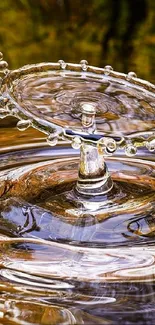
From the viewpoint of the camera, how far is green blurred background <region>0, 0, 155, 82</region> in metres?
1.47

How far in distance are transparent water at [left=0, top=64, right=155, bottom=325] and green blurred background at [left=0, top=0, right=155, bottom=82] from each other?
1.78ft

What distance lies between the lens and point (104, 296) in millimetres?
572

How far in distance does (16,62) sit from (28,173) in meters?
0.62

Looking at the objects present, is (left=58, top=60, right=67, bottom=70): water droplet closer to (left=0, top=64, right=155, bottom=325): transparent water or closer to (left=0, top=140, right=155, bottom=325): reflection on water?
(left=0, top=64, right=155, bottom=325): transparent water

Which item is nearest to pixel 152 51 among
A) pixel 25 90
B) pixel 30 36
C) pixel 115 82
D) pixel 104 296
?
pixel 30 36

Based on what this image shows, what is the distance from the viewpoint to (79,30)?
59.8 inches

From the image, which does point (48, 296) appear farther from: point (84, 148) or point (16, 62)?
point (16, 62)

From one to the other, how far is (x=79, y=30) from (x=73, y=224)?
2.90 feet

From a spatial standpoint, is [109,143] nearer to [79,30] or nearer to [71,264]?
[71,264]

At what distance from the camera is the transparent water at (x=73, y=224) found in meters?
0.56

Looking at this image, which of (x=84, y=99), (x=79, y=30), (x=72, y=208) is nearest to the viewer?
(x=72, y=208)

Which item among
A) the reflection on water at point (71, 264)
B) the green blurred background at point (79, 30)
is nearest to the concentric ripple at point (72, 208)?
the reflection on water at point (71, 264)

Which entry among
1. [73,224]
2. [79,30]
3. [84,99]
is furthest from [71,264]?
[79,30]

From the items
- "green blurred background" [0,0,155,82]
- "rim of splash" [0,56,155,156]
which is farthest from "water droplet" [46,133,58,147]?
"green blurred background" [0,0,155,82]
